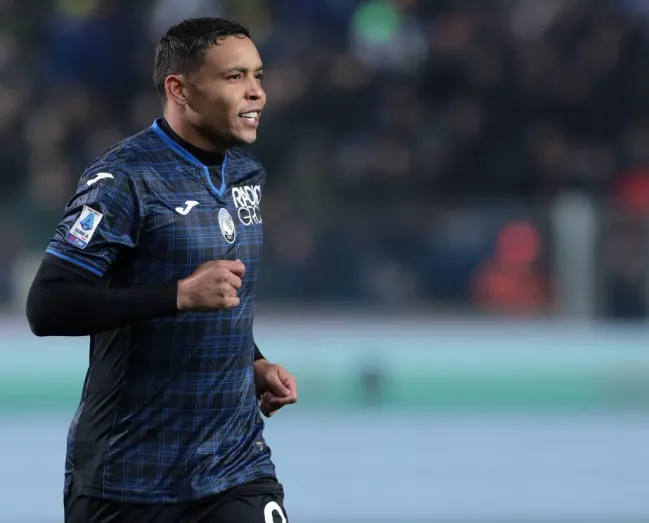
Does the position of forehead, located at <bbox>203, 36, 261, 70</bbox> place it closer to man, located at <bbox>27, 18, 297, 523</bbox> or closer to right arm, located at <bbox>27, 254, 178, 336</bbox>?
man, located at <bbox>27, 18, 297, 523</bbox>

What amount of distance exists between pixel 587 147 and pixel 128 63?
132 inches

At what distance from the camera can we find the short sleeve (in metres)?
3.28

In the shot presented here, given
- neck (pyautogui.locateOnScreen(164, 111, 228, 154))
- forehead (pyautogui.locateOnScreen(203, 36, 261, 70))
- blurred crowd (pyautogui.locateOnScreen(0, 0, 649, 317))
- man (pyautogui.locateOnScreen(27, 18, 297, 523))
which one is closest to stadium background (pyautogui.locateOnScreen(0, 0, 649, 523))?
blurred crowd (pyautogui.locateOnScreen(0, 0, 649, 317))

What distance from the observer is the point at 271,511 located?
3582 millimetres

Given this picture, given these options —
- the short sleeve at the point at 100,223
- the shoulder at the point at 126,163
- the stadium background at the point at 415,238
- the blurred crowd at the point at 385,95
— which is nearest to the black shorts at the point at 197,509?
the short sleeve at the point at 100,223

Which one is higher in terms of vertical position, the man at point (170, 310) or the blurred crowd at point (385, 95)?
the blurred crowd at point (385, 95)

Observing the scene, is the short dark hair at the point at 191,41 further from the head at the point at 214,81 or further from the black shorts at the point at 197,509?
the black shorts at the point at 197,509

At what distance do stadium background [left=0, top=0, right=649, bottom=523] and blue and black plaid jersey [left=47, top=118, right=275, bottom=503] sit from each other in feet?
10.6

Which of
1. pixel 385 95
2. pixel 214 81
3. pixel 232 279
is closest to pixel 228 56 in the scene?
pixel 214 81

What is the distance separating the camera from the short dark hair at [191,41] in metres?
3.58

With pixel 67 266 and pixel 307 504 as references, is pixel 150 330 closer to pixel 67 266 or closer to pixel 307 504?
pixel 67 266

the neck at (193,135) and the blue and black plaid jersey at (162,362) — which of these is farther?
the neck at (193,135)

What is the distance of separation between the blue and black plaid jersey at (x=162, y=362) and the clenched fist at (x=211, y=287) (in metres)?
0.22

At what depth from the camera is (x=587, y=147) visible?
10.5 m
